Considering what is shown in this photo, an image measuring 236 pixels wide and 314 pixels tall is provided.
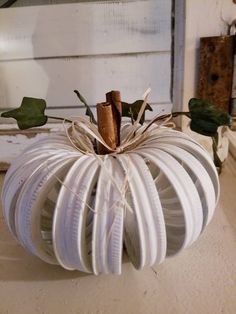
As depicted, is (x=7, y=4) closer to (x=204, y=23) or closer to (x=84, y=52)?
(x=84, y=52)

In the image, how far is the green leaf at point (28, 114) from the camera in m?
0.38

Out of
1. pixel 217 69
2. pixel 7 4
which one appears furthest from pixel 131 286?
pixel 7 4

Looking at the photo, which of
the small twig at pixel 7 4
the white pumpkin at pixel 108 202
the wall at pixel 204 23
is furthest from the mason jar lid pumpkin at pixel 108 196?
the small twig at pixel 7 4

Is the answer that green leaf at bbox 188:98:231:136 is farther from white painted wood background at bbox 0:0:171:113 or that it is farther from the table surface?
white painted wood background at bbox 0:0:171:113

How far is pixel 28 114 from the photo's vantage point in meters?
0.38

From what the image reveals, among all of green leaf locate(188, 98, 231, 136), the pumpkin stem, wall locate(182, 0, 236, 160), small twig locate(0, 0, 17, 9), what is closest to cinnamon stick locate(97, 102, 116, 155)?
the pumpkin stem

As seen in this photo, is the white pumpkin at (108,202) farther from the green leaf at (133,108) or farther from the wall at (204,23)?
the wall at (204,23)

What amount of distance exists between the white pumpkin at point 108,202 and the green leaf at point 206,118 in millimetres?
23

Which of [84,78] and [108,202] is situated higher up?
[84,78]

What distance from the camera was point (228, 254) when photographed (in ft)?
1.34

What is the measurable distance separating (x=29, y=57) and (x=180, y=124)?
0.39 metres

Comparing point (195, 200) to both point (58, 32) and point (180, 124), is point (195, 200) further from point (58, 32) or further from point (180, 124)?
point (58, 32)

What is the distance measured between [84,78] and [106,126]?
39cm

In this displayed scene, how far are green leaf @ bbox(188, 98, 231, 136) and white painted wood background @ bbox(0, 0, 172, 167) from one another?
369 millimetres
